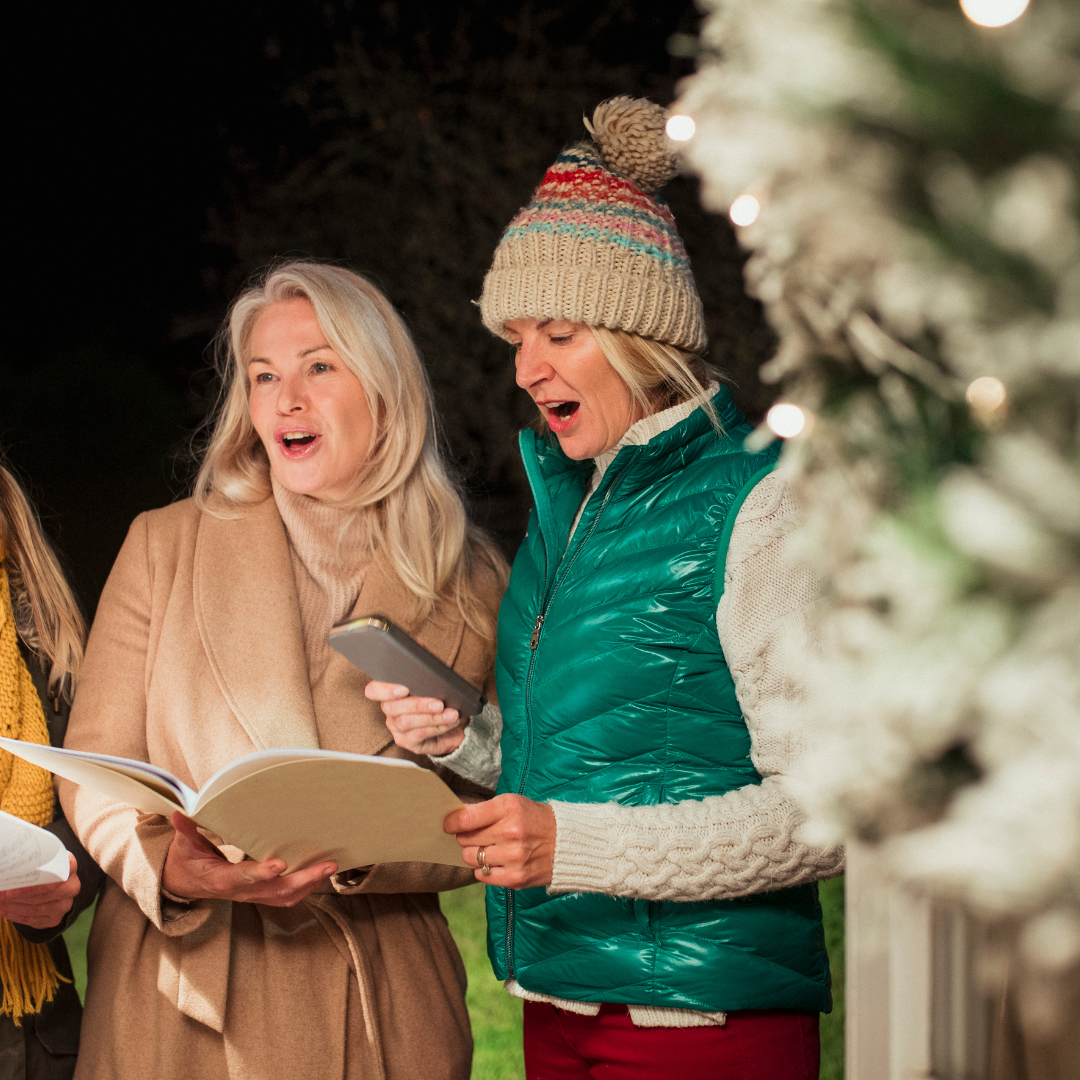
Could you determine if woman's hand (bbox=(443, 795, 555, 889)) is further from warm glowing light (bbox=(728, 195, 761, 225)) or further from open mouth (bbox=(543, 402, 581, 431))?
warm glowing light (bbox=(728, 195, 761, 225))

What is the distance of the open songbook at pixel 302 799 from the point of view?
1.10 metres

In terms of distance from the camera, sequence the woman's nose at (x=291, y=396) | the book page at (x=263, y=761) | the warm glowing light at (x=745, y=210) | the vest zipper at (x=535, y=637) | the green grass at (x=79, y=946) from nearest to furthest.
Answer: the warm glowing light at (x=745, y=210)
the book page at (x=263, y=761)
the vest zipper at (x=535, y=637)
the woman's nose at (x=291, y=396)
the green grass at (x=79, y=946)

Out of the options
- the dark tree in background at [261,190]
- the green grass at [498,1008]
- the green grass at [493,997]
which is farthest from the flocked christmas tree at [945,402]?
the dark tree in background at [261,190]

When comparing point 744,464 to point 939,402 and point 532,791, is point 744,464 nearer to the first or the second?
point 532,791

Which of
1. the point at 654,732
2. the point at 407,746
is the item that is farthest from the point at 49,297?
the point at 654,732

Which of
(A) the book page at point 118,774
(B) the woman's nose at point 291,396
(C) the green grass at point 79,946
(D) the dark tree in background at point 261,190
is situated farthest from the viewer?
(D) the dark tree in background at point 261,190

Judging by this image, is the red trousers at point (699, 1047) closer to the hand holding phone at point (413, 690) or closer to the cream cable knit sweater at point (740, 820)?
the cream cable knit sweater at point (740, 820)

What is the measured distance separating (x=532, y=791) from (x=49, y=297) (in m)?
5.07

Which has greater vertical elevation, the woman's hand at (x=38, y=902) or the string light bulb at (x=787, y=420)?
the string light bulb at (x=787, y=420)

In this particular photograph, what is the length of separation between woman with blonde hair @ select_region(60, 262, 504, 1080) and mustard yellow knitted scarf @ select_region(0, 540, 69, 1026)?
0.06 meters

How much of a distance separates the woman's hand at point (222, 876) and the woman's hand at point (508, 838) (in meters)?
0.25

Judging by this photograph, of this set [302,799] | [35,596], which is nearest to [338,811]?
[302,799]

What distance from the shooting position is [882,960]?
0.76 m

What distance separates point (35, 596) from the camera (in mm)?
1774
